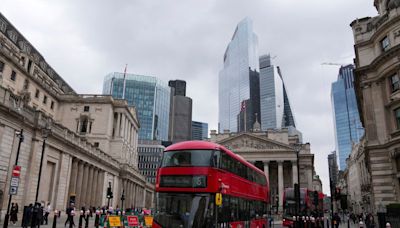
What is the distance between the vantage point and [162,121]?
151 meters

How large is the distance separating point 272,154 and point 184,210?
66.7 m

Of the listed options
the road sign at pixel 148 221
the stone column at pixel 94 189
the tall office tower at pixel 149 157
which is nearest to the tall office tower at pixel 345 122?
the tall office tower at pixel 149 157

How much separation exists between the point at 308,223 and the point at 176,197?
47.9 feet

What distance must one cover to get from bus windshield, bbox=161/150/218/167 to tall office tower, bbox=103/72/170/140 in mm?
124806

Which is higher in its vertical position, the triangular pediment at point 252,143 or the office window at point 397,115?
the triangular pediment at point 252,143

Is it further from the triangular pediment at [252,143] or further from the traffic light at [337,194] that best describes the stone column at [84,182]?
the triangular pediment at [252,143]

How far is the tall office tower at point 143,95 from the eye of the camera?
13850cm

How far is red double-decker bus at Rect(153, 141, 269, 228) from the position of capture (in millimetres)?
13562

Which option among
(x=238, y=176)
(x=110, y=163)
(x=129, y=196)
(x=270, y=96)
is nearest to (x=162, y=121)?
(x=270, y=96)

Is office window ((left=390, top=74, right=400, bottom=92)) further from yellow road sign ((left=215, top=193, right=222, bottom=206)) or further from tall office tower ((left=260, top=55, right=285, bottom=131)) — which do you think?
tall office tower ((left=260, top=55, right=285, bottom=131))

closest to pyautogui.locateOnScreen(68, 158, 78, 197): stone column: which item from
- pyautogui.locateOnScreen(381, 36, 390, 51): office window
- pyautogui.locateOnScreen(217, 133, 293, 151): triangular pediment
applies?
pyautogui.locateOnScreen(381, 36, 390, 51): office window

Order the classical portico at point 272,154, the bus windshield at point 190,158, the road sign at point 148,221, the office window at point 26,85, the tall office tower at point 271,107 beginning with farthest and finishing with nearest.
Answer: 1. the tall office tower at point 271,107
2. the classical portico at point 272,154
3. the office window at point 26,85
4. the road sign at point 148,221
5. the bus windshield at point 190,158

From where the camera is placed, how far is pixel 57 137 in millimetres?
29469

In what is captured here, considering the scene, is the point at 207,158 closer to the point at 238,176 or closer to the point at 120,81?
the point at 238,176
